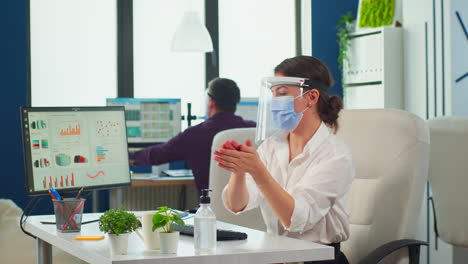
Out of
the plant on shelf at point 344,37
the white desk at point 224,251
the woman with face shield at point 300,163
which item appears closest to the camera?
the white desk at point 224,251

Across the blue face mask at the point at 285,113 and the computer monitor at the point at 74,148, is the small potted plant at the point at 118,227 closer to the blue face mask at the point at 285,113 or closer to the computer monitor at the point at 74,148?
the blue face mask at the point at 285,113

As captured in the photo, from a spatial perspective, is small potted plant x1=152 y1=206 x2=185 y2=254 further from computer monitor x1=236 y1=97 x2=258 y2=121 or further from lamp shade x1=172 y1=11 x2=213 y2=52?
computer monitor x1=236 y1=97 x2=258 y2=121

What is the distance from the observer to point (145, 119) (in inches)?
199

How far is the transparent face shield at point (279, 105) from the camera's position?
226 centimetres

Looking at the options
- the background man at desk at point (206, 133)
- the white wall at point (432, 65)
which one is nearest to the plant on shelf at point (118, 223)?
the background man at desk at point (206, 133)

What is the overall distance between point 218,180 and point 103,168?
0.49m

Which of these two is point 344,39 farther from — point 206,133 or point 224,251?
point 224,251

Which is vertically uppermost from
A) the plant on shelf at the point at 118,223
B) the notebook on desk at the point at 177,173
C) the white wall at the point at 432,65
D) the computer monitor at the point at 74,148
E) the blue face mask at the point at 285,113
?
the white wall at the point at 432,65

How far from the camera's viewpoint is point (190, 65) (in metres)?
6.24

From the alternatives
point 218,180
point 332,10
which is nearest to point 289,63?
point 218,180

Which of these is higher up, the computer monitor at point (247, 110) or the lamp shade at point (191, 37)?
the lamp shade at point (191, 37)

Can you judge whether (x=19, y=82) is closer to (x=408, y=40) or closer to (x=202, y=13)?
(x=202, y=13)

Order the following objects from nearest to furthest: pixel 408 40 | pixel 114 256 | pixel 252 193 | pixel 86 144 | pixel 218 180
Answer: pixel 114 256 < pixel 252 193 < pixel 86 144 < pixel 218 180 < pixel 408 40

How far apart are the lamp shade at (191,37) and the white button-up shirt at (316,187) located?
9.08 feet
